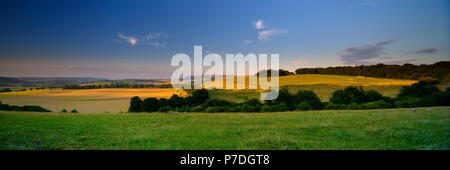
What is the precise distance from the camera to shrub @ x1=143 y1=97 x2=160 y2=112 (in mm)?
34156

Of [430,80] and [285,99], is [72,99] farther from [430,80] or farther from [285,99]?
[430,80]

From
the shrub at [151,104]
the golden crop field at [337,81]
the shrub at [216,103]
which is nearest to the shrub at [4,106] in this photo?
the shrub at [151,104]

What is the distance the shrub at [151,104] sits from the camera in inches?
1345

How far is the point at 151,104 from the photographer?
34.9 meters

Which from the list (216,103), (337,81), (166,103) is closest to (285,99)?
(216,103)

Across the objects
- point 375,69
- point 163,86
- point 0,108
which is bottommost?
point 0,108

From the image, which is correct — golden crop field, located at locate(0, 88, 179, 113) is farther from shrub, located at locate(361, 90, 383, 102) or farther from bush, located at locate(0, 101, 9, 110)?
shrub, located at locate(361, 90, 383, 102)

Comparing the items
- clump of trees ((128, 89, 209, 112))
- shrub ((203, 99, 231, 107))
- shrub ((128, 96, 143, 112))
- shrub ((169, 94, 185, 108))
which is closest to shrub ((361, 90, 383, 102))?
shrub ((203, 99, 231, 107))

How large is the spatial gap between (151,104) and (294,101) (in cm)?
2682
